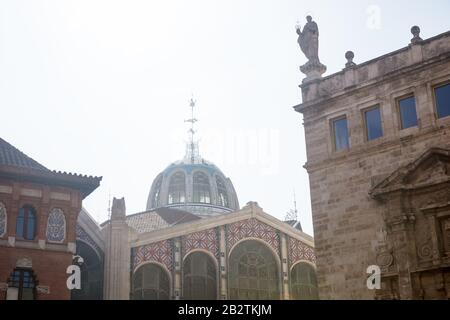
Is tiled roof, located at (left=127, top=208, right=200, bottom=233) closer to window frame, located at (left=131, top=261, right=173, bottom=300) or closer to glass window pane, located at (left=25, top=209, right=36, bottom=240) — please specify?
window frame, located at (left=131, top=261, right=173, bottom=300)

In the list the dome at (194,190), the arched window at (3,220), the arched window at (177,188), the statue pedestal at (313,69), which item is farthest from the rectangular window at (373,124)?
the arched window at (177,188)

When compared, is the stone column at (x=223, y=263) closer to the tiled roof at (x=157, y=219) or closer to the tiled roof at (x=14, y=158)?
the tiled roof at (x=157, y=219)

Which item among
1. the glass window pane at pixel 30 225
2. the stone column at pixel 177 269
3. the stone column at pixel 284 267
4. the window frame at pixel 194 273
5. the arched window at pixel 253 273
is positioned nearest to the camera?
the glass window pane at pixel 30 225

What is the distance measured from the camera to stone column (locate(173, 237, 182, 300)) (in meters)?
35.6

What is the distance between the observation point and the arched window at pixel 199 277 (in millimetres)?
36625

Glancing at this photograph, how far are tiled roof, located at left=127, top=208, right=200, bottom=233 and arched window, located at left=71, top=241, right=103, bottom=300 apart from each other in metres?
6.08

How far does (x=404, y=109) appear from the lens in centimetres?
2545

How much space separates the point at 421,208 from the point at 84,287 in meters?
18.3

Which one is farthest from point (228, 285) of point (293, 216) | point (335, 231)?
point (293, 216)

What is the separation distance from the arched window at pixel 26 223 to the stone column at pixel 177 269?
10.1m

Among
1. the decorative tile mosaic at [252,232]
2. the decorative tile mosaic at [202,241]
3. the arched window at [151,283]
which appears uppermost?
the decorative tile mosaic at [252,232]

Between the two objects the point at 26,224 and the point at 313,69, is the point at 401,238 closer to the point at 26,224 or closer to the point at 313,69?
the point at 313,69

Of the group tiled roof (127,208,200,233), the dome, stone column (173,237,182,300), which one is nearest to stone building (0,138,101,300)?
stone column (173,237,182,300)
